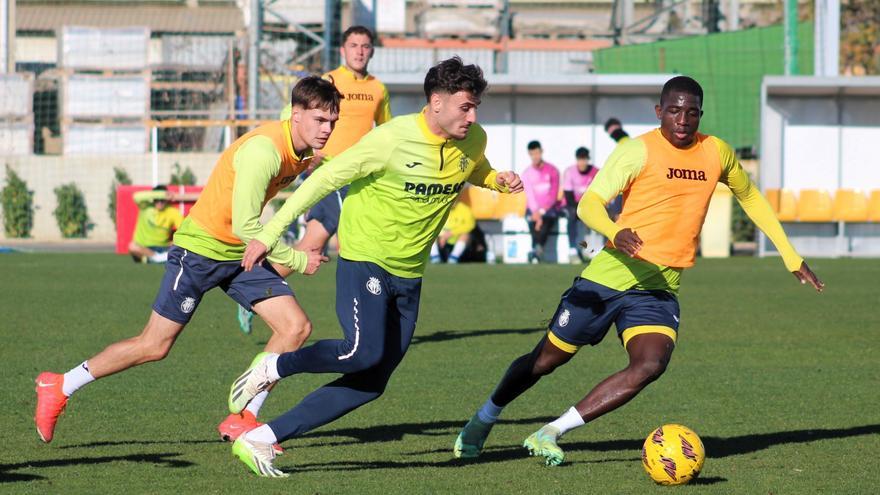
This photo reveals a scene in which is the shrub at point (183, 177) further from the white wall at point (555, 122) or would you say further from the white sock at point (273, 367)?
the white sock at point (273, 367)

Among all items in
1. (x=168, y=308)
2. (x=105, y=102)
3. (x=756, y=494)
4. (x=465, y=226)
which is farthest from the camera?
(x=105, y=102)

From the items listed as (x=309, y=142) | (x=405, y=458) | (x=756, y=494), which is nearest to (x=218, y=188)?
(x=309, y=142)

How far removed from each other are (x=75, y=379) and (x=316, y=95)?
201cm

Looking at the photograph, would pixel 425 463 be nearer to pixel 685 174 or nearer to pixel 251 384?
pixel 251 384

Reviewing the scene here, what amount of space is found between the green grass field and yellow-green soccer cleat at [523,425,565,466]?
3.1 inches

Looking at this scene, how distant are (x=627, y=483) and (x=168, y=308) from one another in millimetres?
2631

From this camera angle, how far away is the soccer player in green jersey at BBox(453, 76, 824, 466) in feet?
22.6

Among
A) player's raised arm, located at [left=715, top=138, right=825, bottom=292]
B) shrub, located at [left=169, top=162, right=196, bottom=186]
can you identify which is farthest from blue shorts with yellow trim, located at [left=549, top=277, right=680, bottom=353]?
shrub, located at [left=169, top=162, right=196, bottom=186]

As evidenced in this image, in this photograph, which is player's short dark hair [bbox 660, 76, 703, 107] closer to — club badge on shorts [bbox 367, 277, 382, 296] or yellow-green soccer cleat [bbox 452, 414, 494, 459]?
club badge on shorts [bbox 367, 277, 382, 296]

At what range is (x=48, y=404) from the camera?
7.15 metres

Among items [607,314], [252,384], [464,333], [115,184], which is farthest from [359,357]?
[115,184]

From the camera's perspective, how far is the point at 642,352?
684cm

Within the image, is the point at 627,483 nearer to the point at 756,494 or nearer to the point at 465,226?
the point at 756,494

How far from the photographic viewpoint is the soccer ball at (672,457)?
6473 mm
